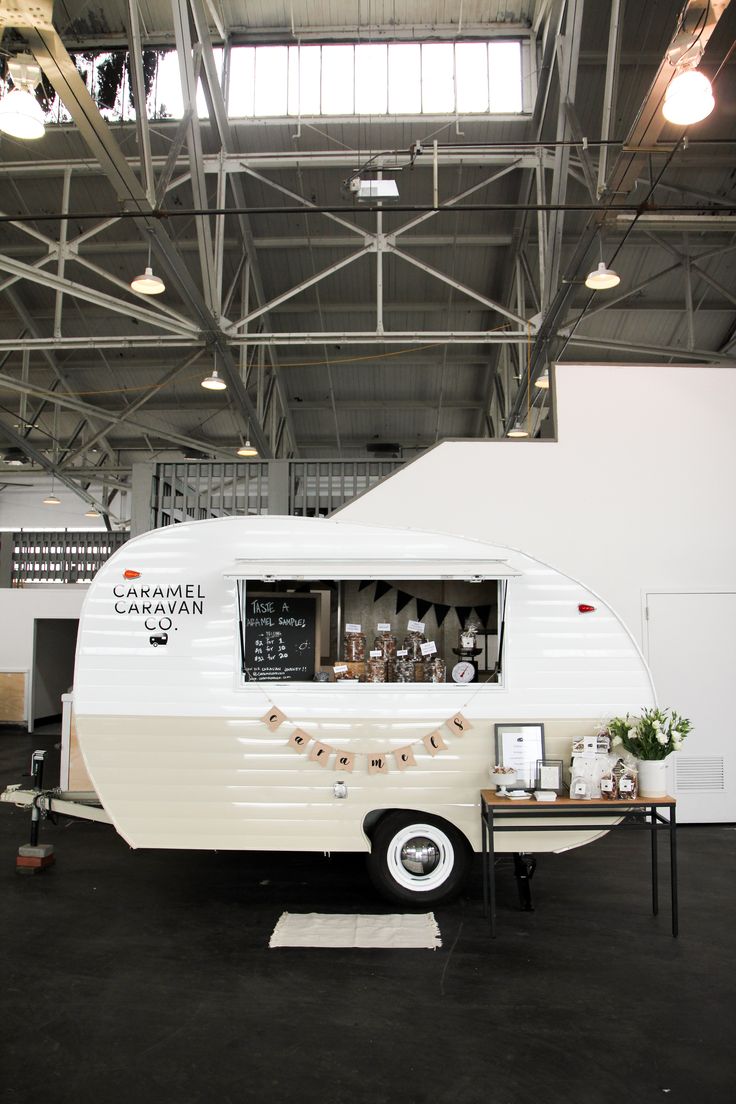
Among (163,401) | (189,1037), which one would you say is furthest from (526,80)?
(189,1037)

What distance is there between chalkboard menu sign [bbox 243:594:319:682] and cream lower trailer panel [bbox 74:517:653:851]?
0.30 m

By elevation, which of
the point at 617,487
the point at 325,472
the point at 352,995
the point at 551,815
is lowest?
the point at 352,995

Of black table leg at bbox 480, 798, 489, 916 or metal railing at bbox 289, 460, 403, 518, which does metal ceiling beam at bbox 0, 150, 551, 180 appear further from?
black table leg at bbox 480, 798, 489, 916

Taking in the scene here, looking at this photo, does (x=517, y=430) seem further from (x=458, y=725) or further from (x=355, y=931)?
(x=355, y=931)

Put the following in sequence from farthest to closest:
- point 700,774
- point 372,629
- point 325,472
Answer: point 325,472 < point 700,774 < point 372,629

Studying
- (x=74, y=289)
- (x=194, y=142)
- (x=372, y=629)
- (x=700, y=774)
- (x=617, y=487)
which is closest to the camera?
(x=372, y=629)

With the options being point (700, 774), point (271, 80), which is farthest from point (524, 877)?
point (271, 80)

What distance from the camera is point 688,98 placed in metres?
4.22

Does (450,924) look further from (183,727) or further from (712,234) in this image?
(712,234)

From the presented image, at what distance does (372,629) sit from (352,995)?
8.51 feet

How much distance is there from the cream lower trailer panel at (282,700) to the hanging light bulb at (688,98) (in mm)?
2695

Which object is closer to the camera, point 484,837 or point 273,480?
point 484,837

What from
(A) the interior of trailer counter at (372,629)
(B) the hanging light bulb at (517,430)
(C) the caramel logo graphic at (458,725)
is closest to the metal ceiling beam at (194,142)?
(A) the interior of trailer counter at (372,629)

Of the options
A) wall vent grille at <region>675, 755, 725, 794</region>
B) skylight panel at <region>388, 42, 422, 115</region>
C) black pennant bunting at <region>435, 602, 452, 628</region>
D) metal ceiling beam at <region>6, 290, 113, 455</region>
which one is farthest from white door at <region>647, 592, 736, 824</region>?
metal ceiling beam at <region>6, 290, 113, 455</region>
